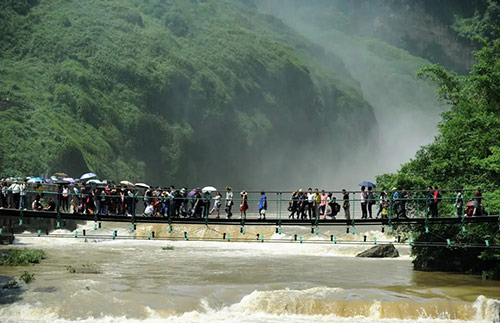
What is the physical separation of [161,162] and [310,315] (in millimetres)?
61127

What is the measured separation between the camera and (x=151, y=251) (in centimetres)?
4056

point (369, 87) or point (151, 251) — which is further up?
point (369, 87)

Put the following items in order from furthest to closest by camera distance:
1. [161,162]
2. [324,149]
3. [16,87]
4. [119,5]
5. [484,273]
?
1. [324,149]
2. [119,5]
3. [161,162]
4. [16,87]
5. [484,273]

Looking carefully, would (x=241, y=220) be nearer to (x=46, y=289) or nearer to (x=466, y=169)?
(x=46, y=289)

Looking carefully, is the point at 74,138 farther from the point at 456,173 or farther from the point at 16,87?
the point at 456,173

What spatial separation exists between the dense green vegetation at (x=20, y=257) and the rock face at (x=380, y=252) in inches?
748

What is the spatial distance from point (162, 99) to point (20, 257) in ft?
194

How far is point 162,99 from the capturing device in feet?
294

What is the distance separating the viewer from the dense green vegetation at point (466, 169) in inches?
1127

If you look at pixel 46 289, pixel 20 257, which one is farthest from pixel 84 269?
pixel 46 289

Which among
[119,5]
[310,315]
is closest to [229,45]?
[119,5]

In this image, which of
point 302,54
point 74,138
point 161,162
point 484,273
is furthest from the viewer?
point 302,54

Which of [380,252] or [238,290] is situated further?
Answer: [380,252]

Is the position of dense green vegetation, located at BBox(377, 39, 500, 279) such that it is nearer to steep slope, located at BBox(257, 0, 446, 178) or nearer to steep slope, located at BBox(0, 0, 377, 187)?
steep slope, located at BBox(0, 0, 377, 187)
